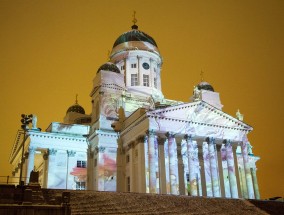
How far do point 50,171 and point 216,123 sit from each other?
66.3 ft

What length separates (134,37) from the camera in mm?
56375

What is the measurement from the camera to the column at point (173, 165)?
38094 millimetres

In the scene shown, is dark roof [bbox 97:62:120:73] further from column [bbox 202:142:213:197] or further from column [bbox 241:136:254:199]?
column [bbox 241:136:254:199]

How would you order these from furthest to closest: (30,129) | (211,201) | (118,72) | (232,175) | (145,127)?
(118,72), (30,129), (232,175), (145,127), (211,201)

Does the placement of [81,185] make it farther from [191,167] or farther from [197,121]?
[197,121]

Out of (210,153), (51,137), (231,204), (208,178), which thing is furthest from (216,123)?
(51,137)

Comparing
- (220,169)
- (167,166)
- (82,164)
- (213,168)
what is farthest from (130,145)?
(220,169)

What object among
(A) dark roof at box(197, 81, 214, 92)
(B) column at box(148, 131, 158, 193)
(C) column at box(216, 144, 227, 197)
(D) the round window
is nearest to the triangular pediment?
(B) column at box(148, 131, 158, 193)

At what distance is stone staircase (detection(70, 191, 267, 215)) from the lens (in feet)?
73.2

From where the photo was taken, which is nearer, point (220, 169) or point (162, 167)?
point (162, 167)

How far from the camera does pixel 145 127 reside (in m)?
39.3

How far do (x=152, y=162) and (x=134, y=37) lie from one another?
24913 millimetres

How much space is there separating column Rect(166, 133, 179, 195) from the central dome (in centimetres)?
2151

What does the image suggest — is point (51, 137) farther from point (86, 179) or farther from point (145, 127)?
point (145, 127)
